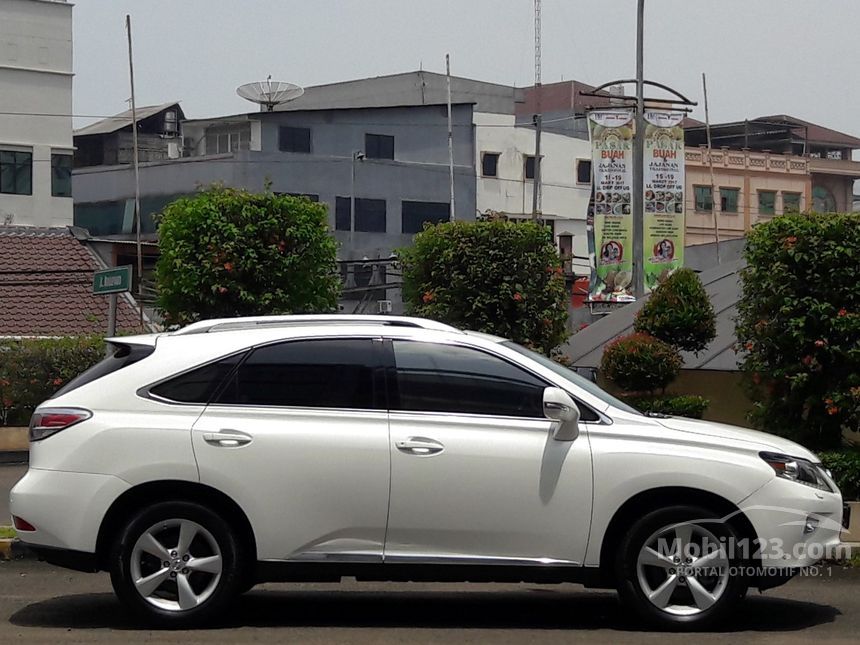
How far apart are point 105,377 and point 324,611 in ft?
6.61

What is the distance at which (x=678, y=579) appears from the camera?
24.4ft

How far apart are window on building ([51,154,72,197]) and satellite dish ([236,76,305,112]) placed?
11.7 meters

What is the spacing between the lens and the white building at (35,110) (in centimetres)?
3803

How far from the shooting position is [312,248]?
20562mm

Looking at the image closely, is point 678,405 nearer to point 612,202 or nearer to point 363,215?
point 612,202

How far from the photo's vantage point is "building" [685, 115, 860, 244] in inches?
2532

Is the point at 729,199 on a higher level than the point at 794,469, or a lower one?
higher

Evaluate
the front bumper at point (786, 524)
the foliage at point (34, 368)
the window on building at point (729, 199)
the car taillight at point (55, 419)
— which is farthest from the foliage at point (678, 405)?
the window on building at point (729, 199)

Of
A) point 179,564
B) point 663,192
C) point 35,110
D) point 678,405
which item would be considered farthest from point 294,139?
point 179,564

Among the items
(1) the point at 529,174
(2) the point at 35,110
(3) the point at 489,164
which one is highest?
(3) the point at 489,164

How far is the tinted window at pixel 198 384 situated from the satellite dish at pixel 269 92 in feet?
141

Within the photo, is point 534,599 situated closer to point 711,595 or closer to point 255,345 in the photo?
point 711,595

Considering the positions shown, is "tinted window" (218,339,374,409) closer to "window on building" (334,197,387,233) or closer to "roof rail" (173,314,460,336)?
"roof rail" (173,314,460,336)

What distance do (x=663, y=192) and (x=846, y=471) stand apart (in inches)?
814
